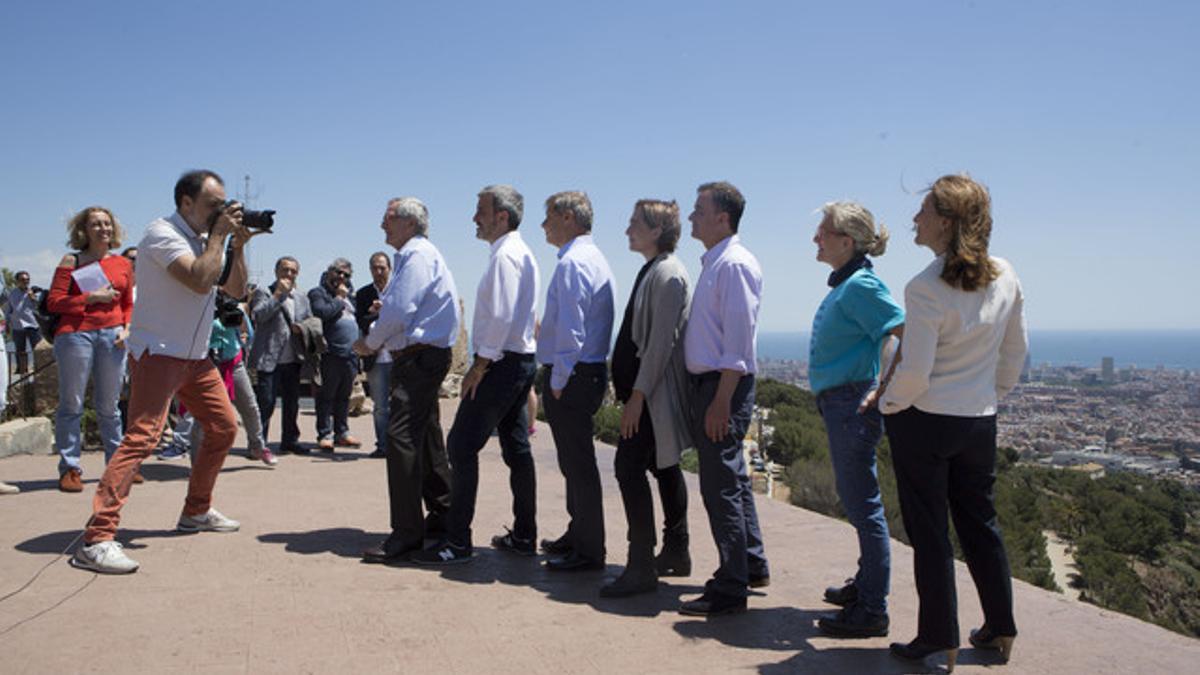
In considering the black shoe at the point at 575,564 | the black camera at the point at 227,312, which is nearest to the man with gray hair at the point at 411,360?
the black shoe at the point at 575,564

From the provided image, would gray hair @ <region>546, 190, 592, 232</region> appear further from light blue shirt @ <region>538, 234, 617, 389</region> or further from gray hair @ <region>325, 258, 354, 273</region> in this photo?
gray hair @ <region>325, 258, 354, 273</region>

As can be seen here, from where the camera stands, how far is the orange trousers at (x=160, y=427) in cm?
443

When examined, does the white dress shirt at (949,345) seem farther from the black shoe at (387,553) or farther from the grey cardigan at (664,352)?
the black shoe at (387,553)

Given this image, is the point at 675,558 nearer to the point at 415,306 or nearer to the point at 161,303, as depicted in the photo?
the point at 415,306

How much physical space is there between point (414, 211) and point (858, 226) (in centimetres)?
253

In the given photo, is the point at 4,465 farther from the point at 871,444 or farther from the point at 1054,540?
the point at 1054,540

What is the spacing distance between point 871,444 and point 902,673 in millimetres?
942

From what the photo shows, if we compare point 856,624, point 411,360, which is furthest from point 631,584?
point 411,360

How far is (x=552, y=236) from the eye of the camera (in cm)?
470

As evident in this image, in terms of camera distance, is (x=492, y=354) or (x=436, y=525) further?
(x=436, y=525)

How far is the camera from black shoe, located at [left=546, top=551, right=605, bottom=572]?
4.63m

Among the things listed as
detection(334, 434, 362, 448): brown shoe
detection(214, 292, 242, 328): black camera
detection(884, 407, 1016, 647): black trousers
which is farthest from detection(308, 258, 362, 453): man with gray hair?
detection(884, 407, 1016, 647): black trousers

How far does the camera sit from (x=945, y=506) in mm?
3387

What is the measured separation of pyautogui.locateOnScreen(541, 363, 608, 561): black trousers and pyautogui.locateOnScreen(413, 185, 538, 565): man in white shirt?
0.26m
